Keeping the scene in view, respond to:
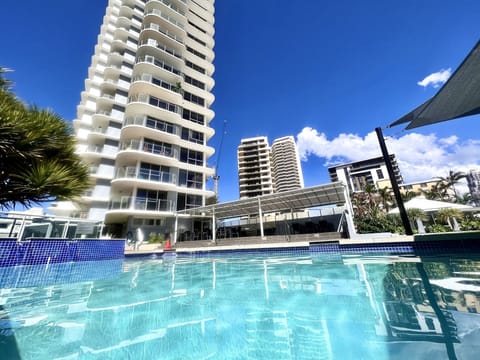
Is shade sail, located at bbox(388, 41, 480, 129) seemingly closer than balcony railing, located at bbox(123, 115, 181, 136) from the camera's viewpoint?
Yes

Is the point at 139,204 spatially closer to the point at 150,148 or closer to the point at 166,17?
the point at 150,148

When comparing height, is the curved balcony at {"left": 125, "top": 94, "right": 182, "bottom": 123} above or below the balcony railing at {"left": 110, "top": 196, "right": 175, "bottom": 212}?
above

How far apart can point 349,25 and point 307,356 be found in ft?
55.1

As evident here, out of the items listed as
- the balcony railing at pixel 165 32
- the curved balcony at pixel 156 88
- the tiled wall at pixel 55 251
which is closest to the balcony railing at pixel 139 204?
the tiled wall at pixel 55 251

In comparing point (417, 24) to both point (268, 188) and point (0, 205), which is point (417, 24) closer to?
point (0, 205)

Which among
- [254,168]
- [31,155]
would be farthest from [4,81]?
[254,168]

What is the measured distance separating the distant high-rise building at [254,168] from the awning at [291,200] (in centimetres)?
3960

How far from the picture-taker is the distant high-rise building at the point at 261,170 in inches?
2346

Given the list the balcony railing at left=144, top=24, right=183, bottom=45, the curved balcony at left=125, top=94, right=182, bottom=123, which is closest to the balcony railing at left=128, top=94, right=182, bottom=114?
the curved balcony at left=125, top=94, right=182, bottom=123

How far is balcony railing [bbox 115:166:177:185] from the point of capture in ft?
55.6

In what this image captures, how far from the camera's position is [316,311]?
11.1 ft

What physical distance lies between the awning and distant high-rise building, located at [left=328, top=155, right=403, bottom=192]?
169ft

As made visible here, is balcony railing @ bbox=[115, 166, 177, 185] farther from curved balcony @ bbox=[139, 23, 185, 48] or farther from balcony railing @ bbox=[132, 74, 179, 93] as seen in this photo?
curved balcony @ bbox=[139, 23, 185, 48]

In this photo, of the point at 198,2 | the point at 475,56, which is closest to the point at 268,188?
the point at 198,2
